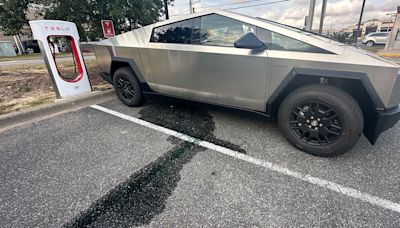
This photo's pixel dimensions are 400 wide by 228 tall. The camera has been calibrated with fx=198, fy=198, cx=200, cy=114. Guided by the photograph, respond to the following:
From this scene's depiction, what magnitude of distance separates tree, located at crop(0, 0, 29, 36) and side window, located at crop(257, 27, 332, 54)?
19.1ft

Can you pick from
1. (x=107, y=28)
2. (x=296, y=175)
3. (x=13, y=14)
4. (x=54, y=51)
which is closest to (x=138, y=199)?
(x=296, y=175)

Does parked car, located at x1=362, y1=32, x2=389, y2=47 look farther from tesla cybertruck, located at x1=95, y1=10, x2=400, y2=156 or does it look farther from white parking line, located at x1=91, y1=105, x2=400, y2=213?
white parking line, located at x1=91, y1=105, x2=400, y2=213

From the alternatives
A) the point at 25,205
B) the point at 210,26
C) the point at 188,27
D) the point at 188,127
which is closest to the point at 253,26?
the point at 210,26

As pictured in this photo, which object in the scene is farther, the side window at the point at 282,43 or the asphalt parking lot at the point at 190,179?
the side window at the point at 282,43

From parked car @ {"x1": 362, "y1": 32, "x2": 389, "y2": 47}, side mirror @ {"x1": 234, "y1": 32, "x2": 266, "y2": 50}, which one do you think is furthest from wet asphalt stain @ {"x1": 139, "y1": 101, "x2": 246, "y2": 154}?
parked car @ {"x1": 362, "y1": 32, "x2": 389, "y2": 47}

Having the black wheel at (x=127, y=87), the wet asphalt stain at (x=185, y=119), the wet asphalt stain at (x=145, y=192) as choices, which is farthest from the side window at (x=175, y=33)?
the wet asphalt stain at (x=145, y=192)

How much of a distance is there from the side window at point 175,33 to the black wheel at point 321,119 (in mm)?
1710

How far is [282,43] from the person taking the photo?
231 cm

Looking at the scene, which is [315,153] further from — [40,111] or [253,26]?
[40,111]

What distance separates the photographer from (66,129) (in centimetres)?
329

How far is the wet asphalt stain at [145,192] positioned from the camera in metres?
1.65

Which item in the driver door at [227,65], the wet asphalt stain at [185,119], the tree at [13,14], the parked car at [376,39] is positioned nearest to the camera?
the driver door at [227,65]

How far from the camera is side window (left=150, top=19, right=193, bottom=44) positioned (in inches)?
118

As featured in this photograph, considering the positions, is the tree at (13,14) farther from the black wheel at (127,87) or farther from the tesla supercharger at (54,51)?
the black wheel at (127,87)
